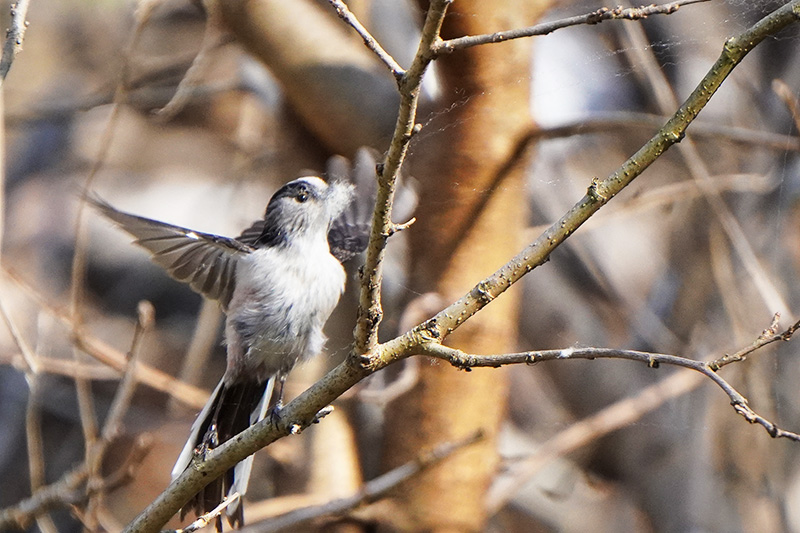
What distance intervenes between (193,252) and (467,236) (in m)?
0.66

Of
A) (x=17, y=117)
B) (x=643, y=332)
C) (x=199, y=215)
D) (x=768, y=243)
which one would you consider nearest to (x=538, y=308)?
(x=643, y=332)

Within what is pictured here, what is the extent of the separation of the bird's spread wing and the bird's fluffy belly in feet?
0.10

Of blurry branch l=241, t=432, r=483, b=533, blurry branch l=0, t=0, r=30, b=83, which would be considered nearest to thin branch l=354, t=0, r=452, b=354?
blurry branch l=0, t=0, r=30, b=83

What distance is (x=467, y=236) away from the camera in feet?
6.29

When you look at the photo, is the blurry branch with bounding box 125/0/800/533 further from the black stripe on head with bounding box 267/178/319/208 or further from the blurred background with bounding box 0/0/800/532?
the black stripe on head with bounding box 267/178/319/208

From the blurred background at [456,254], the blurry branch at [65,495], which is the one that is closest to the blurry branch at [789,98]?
the blurred background at [456,254]

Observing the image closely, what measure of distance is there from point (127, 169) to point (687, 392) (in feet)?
9.94

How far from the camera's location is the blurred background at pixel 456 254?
1785 millimetres

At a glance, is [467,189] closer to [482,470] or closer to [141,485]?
[482,470]

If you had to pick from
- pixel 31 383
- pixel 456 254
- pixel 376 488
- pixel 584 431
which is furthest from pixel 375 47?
pixel 584 431

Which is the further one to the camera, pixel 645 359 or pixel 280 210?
pixel 280 210

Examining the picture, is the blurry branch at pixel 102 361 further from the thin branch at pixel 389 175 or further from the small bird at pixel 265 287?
the thin branch at pixel 389 175

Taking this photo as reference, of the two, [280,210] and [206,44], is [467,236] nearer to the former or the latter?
[280,210]

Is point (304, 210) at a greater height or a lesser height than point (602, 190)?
greater
